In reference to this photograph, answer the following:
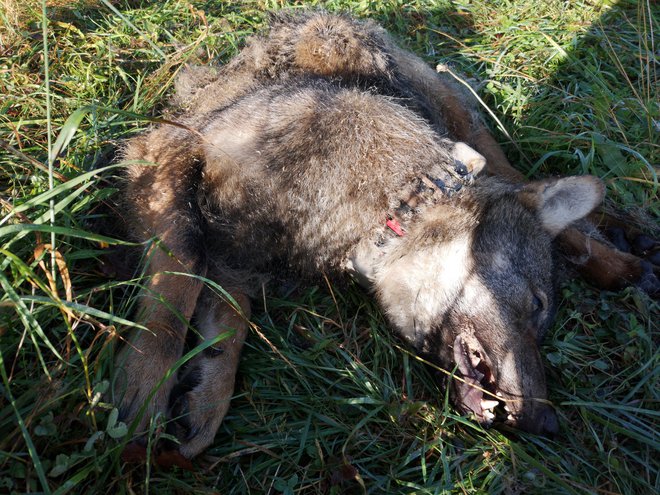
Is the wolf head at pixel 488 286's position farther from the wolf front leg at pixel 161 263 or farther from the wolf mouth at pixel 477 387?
the wolf front leg at pixel 161 263

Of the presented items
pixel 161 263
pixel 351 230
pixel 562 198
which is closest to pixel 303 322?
pixel 351 230

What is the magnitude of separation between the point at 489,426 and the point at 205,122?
245 cm

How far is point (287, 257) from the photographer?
3287 millimetres

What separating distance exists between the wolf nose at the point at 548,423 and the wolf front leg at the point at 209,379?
1666mm

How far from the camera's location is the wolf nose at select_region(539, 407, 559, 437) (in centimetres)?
288

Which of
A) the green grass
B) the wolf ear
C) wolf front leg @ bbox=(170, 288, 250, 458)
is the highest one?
the wolf ear

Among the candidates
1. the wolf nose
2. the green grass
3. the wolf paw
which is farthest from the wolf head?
the wolf paw

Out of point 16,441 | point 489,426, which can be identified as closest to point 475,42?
point 489,426

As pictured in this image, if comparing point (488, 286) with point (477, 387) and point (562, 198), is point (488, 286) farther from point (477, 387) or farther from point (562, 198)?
point (562, 198)

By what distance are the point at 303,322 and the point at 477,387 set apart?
3.65 feet

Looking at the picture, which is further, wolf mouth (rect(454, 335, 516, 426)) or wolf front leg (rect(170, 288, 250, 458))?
wolf mouth (rect(454, 335, 516, 426))

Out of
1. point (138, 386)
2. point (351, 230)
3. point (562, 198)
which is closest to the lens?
point (138, 386)

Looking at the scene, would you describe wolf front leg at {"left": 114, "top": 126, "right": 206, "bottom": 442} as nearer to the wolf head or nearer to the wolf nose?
the wolf head

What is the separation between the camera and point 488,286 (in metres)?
3.03
